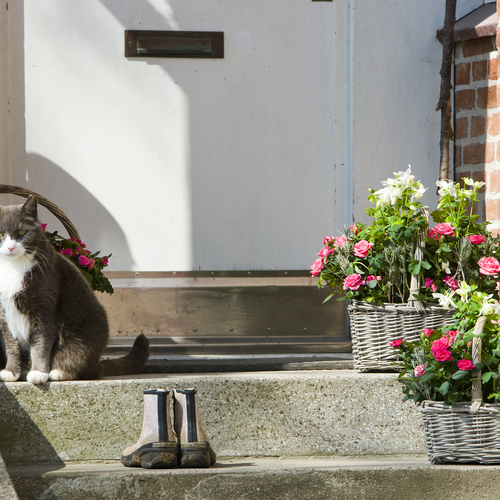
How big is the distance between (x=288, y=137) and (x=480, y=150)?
32.9 inches

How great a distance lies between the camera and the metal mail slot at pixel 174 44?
282cm

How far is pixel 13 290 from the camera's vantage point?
194cm

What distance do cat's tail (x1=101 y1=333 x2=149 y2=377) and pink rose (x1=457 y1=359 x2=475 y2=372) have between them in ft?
3.70

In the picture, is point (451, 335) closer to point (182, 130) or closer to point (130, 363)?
point (130, 363)

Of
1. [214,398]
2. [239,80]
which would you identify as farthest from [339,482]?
[239,80]

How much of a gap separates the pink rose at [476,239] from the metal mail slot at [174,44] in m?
1.41

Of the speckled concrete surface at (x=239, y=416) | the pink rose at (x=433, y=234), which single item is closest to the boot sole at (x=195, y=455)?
the speckled concrete surface at (x=239, y=416)

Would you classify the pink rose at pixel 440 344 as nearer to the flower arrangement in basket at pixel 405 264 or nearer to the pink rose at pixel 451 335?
the pink rose at pixel 451 335

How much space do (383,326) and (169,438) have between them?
824 millimetres

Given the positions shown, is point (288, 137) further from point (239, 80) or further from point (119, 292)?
point (119, 292)

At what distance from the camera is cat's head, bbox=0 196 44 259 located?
1928 millimetres

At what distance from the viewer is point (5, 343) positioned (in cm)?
199

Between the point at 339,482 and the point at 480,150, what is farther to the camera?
the point at 480,150

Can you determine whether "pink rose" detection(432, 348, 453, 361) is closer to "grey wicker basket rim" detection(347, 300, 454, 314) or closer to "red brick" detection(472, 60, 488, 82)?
"grey wicker basket rim" detection(347, 300, 454, 314)
